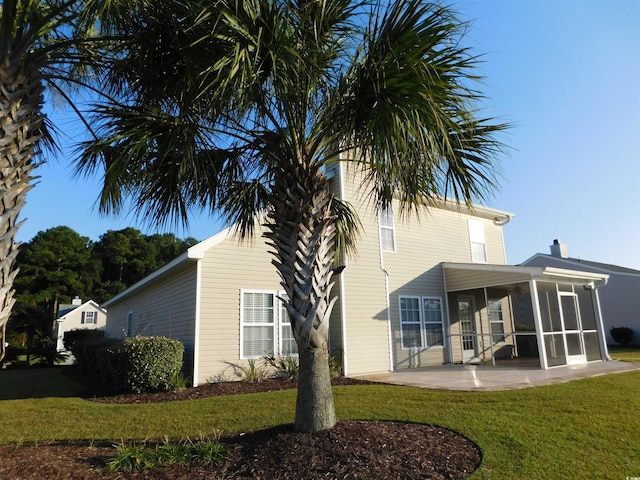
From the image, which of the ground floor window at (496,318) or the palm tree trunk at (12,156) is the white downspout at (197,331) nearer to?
the palm tree trunk at (12,156)

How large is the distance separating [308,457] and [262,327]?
7.42 metres

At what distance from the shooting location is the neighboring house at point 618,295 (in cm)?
2305

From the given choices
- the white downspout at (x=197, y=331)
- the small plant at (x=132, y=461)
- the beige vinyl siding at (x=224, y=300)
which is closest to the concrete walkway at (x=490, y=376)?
the beige vinyl siding at (x=224, y=300)

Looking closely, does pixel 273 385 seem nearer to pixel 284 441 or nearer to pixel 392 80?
pixel 284 441

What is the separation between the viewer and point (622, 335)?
22.5 m

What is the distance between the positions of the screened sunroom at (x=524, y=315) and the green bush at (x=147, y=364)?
9.47 meters

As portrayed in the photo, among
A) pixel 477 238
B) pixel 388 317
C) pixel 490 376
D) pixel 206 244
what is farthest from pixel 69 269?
pixel 490 376

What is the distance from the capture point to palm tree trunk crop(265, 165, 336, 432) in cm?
486

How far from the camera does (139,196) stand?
223 inches

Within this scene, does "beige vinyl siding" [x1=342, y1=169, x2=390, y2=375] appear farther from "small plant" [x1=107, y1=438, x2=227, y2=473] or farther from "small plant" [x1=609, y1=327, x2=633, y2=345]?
"small plant" [x1=609, y1=327, x2=633, y2=345]

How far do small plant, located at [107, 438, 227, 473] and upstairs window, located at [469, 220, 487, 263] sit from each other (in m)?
14.4

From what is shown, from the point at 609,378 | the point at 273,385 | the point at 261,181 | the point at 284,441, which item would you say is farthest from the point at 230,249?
the point at 609,378

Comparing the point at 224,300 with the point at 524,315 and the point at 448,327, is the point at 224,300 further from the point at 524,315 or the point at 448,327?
the point at 524,315

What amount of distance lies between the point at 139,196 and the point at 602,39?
7.56 metres
